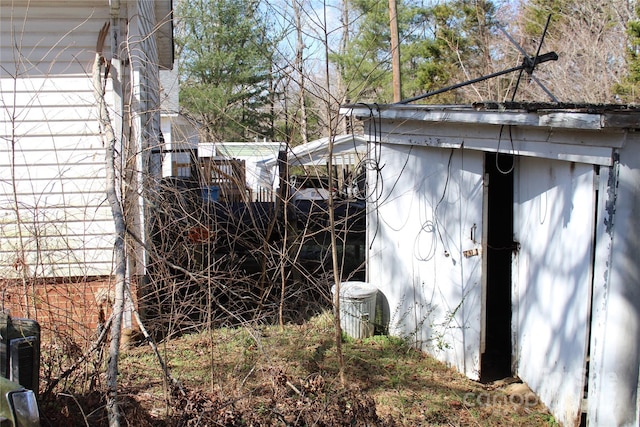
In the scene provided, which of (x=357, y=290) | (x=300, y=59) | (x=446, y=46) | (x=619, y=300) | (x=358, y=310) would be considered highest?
(x=446, y=46)

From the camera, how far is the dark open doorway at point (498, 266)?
6691 mm

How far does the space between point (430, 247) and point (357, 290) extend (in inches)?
44.8

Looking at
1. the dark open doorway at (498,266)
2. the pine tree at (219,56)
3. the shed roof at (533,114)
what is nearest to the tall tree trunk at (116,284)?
the shed roof at (533,114)

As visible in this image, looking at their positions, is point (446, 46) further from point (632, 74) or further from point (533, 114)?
point (533, 114)

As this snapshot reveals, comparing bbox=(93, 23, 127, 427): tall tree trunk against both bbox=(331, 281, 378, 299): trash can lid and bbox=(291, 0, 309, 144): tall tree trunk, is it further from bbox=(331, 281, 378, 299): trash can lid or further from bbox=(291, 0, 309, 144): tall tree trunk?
bbox=(331, 281, 378, 299): trash can lid

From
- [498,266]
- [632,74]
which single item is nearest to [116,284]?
[498,266]

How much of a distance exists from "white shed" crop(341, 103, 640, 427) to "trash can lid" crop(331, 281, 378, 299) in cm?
28

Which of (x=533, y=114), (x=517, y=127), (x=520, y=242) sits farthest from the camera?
(x=520, y=242)

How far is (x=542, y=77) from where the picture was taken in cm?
1964

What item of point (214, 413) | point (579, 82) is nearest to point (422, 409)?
point (214, 413)

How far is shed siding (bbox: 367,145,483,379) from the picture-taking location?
5.91 meters

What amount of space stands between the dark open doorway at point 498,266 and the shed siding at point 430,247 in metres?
0.60

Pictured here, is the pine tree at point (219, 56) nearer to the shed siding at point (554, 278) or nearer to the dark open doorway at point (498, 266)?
the dark open doorway at point (498, 266)

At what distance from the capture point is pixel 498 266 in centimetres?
702
